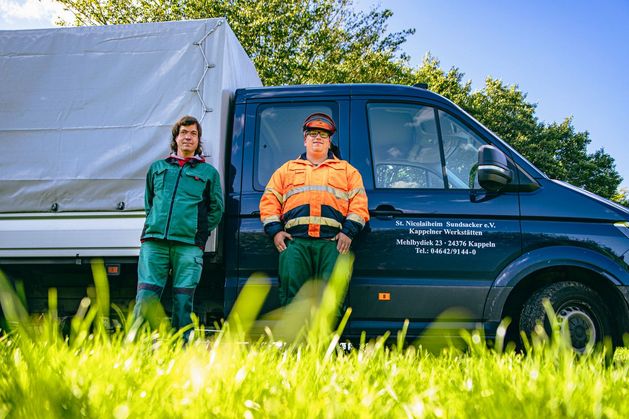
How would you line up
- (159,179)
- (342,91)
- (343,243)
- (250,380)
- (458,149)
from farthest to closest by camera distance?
(342,91) → (458,149) → (159,179) → (343,243) → (250,380)

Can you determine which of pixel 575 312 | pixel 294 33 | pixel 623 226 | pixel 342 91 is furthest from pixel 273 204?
pixel 294 33

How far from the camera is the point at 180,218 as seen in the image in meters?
4.08

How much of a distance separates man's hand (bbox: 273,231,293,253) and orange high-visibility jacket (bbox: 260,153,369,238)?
0.03 metres

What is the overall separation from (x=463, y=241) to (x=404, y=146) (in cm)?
92

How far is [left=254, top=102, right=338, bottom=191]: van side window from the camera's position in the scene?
4.66 metres

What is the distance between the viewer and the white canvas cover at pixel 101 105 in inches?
180

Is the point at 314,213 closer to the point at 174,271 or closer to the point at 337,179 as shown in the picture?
the point at 337,179

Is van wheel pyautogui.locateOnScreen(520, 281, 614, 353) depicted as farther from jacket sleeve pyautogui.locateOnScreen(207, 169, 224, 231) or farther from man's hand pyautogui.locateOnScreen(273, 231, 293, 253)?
jacket sleeve pyautogui.locateOnScreen(207, 169, 224, 231)

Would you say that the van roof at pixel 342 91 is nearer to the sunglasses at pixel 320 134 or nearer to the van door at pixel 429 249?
the sunglasses at pixel 320 134

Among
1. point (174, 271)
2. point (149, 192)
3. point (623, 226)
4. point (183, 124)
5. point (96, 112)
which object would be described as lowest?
point (174, 271)

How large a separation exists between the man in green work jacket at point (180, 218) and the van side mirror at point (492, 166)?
6.55ft

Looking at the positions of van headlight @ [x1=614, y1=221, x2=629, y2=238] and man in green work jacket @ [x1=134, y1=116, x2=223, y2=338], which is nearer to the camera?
man in green work jacket @ [x1=134, y1=116, x2=223, y2=338]

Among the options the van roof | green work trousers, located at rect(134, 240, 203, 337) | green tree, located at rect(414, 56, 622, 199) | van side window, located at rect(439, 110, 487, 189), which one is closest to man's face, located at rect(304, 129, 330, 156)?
the van roof

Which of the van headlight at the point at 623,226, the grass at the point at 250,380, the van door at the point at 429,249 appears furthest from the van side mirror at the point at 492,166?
the grass at the point at 250,380
